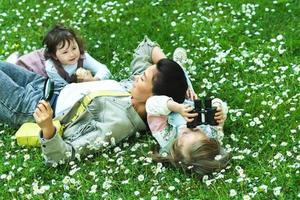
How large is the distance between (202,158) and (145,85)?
3.38 ft

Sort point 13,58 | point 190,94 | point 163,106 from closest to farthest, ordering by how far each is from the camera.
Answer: point 163,106 < point 190,94 < point 13,58

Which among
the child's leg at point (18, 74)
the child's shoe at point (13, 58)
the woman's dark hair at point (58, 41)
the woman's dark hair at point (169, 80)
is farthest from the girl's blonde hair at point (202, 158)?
the child's shoe at point (13, 58)

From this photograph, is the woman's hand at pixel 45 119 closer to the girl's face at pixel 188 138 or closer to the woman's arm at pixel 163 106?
the woman's arm at pixel 163 106

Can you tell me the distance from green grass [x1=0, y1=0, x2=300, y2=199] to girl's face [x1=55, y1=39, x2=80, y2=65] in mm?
780

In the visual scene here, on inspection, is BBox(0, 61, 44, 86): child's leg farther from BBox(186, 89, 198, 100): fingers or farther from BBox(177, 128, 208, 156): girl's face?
BBox(177, 128, 208, 156): girl's face

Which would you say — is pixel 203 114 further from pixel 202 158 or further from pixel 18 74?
pixel 18 74

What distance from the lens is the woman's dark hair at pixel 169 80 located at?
6.20 m

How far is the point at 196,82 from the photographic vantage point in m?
7.68

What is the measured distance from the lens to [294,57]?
25.8 ft

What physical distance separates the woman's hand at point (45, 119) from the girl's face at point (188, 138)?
46.3 inches

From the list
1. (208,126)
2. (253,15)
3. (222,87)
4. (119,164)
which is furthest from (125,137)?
(253,15)

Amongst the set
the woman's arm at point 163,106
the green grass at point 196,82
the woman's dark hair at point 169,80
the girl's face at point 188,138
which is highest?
the woman's dark hair at point 169,80

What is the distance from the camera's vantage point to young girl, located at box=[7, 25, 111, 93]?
24.1ft

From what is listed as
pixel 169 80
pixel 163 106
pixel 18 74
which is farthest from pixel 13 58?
pixel 163 106
